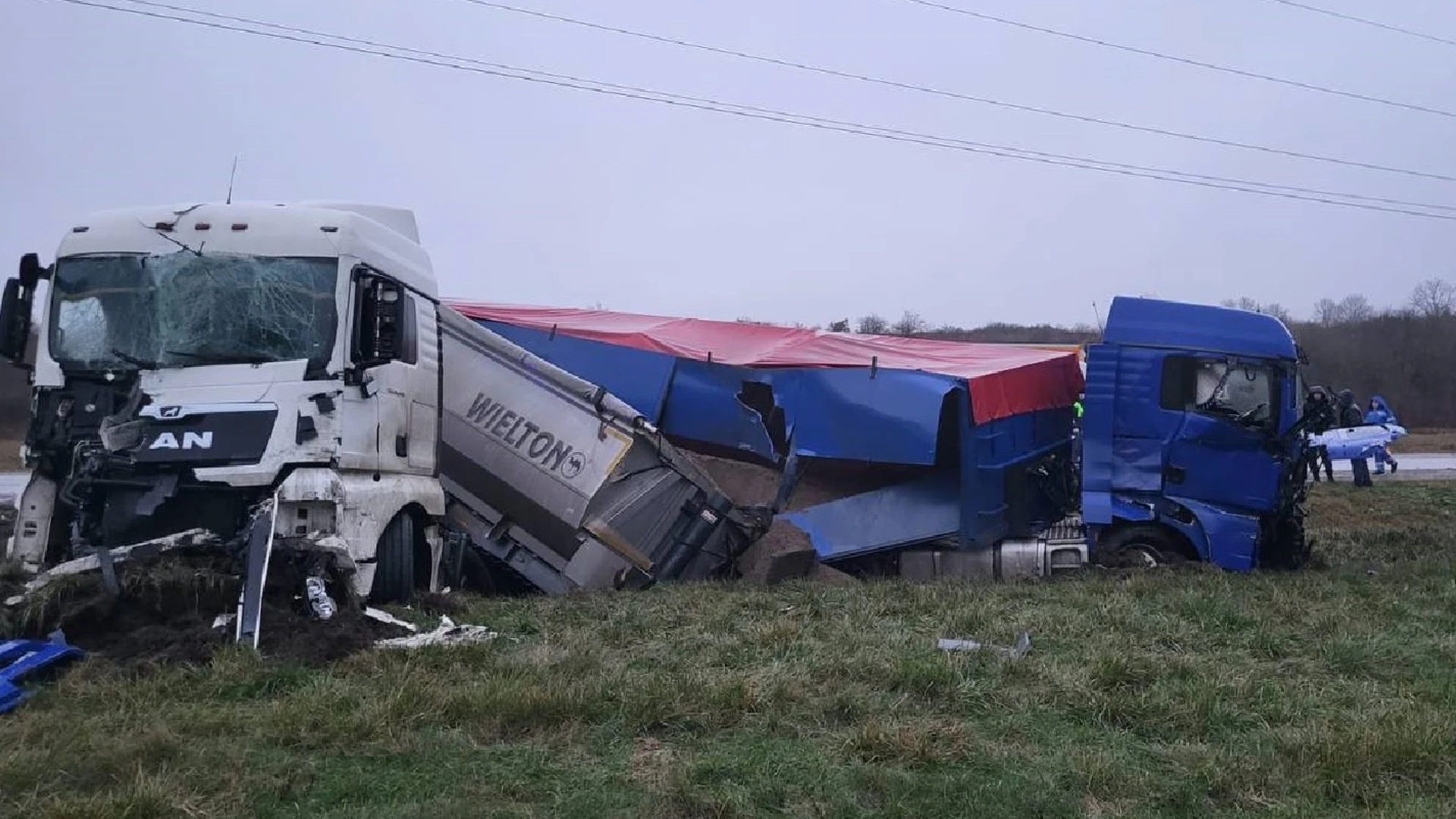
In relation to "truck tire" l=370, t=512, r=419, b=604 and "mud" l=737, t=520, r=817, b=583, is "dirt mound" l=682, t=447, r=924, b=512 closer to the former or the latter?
"mud" l=737, t=520, r=817, b=583

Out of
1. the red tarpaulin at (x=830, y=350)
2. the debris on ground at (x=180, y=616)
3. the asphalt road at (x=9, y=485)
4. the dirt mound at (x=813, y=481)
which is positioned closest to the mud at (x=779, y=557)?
the dirt mound at (x=813, y=481)

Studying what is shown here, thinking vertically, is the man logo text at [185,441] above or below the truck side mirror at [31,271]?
below

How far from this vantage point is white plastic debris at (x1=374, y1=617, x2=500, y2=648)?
620 centimetres

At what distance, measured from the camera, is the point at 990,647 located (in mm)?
6672

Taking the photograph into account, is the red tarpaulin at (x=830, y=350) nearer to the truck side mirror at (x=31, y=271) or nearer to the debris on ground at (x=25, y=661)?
the truck side mirror at (x=31, y=271)

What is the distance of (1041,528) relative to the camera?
11.6 meters

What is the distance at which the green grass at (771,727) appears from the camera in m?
4.21

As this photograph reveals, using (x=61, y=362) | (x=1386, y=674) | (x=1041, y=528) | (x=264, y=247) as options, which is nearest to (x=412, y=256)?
(x=264, y=247)

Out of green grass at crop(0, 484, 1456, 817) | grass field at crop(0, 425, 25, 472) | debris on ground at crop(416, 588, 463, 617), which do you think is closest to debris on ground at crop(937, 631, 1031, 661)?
green grass at crop(0, 484, 1456, 817)

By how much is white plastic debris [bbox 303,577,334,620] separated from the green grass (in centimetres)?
63

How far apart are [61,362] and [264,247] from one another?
1409 millimetres

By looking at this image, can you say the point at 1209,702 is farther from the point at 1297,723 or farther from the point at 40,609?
the point at 40,609

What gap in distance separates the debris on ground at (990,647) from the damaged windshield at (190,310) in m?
4.19

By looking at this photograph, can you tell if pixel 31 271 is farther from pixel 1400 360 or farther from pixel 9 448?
pixel 1400 360
